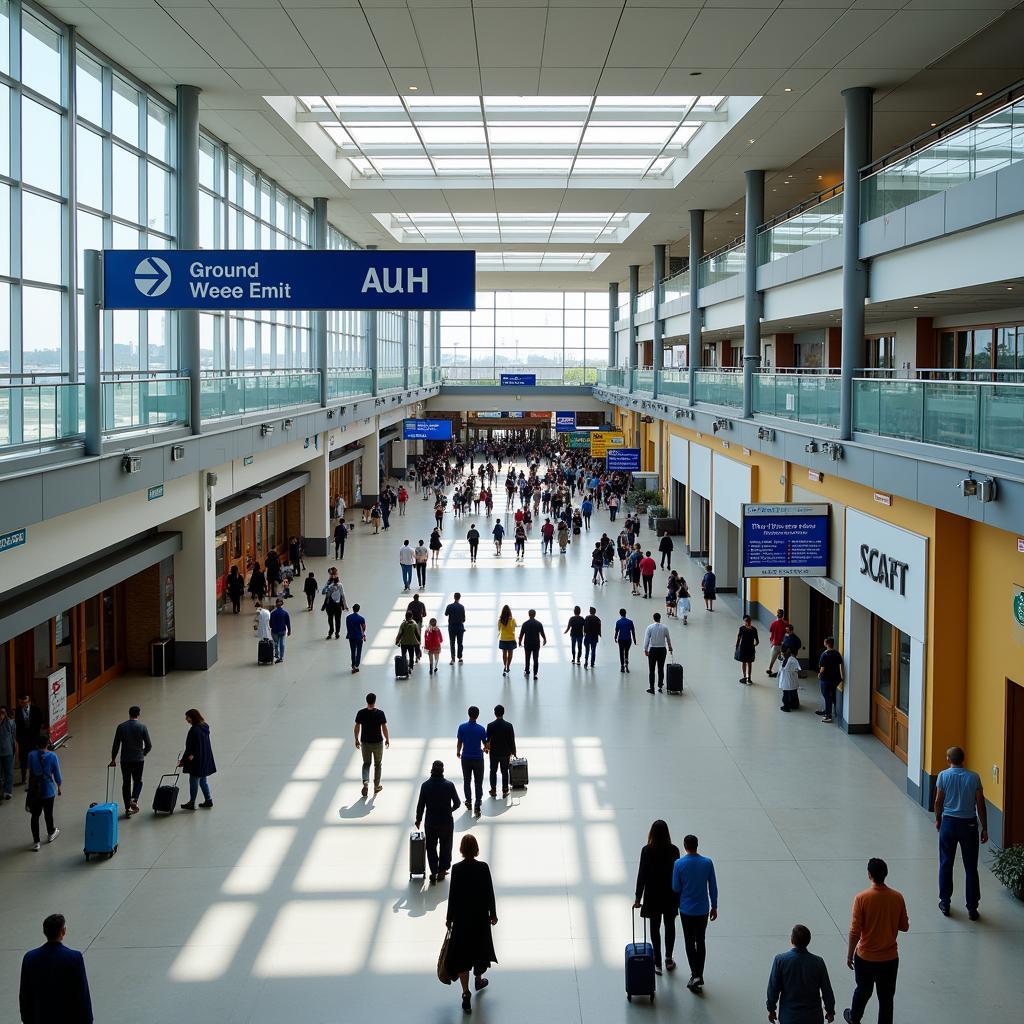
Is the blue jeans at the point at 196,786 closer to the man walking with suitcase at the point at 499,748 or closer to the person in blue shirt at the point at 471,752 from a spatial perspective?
the person in blue shirt at the point at 471,752

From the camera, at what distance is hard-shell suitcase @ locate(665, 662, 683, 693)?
1691 cm

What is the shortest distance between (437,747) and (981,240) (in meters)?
9.00

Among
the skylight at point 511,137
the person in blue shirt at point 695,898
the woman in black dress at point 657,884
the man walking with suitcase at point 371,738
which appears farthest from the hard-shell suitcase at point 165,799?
the skylight at point 511,137

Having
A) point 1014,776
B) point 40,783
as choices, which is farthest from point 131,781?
point 1014,776

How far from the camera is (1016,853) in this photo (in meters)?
9.93

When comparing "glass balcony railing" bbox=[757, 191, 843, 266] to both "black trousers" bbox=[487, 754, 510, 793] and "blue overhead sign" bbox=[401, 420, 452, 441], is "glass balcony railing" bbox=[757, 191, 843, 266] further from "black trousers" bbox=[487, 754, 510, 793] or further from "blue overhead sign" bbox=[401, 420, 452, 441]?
"blue overhead sign" bbox=[401, 420, 452, 441]

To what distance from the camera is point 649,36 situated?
14102mm

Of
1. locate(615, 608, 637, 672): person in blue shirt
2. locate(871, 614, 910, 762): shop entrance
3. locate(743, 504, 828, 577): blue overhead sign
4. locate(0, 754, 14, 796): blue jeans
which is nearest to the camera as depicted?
locate(0, 754, 14, 796): blue jeans

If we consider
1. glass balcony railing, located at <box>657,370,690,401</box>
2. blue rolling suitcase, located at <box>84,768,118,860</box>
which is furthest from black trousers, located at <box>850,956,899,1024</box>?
glass balcony railing, located at <box>657,370,690,401</box>

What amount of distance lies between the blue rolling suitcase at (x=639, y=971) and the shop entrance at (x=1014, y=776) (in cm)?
487

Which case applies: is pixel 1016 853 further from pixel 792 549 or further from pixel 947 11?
pixel 947 11

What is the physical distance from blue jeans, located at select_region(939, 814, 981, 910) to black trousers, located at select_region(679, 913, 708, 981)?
9.03ft

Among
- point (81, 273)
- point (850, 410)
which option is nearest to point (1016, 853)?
point (850, 410)

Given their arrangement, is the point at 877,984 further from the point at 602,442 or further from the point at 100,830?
the point at 602,442
